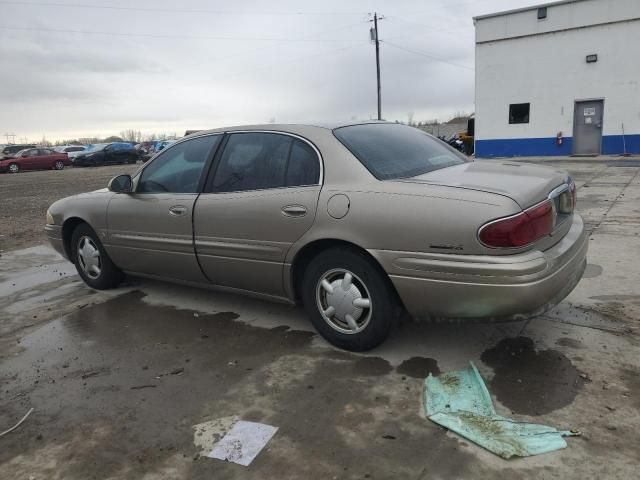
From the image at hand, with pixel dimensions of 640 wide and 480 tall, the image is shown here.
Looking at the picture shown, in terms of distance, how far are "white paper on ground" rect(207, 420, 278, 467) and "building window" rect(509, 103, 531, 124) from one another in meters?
21.1

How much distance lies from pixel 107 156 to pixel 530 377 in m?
33.6

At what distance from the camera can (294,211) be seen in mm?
3498

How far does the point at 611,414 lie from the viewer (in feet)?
8.63

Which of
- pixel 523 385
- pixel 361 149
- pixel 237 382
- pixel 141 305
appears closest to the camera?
pixel 523 385

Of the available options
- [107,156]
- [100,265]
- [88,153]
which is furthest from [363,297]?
[107,156]

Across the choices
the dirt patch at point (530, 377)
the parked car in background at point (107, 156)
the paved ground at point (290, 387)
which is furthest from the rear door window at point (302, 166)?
the parked car in background at point (107, 156)

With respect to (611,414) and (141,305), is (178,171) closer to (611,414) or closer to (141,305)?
(141,305)

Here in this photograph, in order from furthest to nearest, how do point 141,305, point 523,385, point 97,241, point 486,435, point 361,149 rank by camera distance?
point 97,241 → point 141,305 → point 361,149 → point 523,385 → point 486,435

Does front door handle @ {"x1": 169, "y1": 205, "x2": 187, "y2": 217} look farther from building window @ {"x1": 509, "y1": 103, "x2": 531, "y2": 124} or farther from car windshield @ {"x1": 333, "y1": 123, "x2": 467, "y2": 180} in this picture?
building window @ {"x1": 509, "y1": 103, "x2": 531, "y2": 124}

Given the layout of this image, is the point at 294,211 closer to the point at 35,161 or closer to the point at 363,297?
the point at 363,297

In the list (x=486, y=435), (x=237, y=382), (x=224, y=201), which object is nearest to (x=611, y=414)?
(x=486, y=435)

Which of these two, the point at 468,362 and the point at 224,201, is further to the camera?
the point at 224,201

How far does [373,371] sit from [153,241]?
231 cm

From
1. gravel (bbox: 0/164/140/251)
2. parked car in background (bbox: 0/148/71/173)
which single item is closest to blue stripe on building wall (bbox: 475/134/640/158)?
gravel (bbox: 0/164/140/251)
